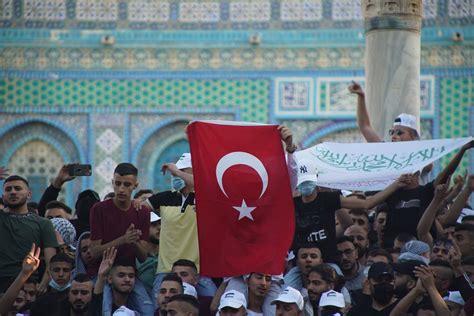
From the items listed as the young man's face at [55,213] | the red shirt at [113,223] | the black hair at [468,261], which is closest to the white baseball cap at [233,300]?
the red shirt at [113,223]

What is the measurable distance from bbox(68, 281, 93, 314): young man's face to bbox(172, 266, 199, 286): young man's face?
768 mm

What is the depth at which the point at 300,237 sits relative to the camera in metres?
13.7

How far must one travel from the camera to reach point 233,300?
40.6ft

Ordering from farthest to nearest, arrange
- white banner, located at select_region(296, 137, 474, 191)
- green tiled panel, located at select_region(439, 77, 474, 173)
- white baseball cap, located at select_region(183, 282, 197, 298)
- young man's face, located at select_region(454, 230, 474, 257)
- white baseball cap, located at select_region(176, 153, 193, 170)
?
green tiled panel, located at select_region(439, 77, 474, 173) < white banner, located at select_region(296, 137, 474, 191) < white baseball cap, located at select_region(176, 153, 193, 170) < young man's face, located at select_region(454, 230, 474, 257) < white baseball cap, located at select_region(183, 282, 197, 298)

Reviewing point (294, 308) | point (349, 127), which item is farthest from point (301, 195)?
point (349, 127)

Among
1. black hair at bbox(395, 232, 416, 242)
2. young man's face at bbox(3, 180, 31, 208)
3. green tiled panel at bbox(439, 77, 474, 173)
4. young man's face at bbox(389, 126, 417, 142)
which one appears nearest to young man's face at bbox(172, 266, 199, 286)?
→ young man's face at bbox(3, 180, 31, 208)

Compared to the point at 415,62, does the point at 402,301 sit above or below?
below

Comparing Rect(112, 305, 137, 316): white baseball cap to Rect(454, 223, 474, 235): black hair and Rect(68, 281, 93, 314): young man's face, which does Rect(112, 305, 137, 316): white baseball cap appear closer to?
Rect(68, 281, 93, 314): young man's face

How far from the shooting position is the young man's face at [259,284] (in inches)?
504

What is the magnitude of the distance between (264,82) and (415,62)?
9839 millimetres

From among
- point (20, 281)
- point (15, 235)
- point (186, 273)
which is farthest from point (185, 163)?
point (20, 281)

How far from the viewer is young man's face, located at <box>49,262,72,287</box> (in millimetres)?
13109

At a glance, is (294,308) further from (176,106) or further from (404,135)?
(176,106)

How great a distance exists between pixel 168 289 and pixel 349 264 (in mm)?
1730
